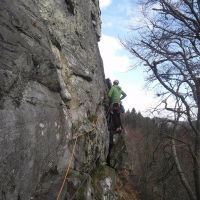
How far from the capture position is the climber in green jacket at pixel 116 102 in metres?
13.2

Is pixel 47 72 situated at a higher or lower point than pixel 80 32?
lower

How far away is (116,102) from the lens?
13.2 meters

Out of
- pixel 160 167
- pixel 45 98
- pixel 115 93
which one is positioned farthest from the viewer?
pixel 160 167

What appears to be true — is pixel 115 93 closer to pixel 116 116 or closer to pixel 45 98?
pixel 116 116

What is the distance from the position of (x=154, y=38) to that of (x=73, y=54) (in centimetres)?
695

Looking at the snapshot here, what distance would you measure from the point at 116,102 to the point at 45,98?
5.40 meters

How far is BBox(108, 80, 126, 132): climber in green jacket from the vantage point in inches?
520

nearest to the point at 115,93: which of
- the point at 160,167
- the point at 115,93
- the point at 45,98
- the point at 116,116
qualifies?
the point at 115,93

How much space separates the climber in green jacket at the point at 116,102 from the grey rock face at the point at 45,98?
3.13 feet

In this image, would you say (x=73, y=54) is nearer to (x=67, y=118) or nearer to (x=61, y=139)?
(x=67, y=118)

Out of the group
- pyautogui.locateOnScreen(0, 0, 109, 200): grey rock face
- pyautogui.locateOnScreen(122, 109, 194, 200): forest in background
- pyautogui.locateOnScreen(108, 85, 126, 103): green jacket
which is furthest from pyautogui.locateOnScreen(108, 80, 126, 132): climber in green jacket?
pyautogui.locateOnScreen(122, 109, 194, 200): forest in background

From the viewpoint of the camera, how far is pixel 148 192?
25.7 meters

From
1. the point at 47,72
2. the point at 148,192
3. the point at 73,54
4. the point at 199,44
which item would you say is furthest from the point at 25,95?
the point at 148,192

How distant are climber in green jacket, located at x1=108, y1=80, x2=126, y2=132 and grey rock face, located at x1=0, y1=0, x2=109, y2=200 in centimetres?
95
